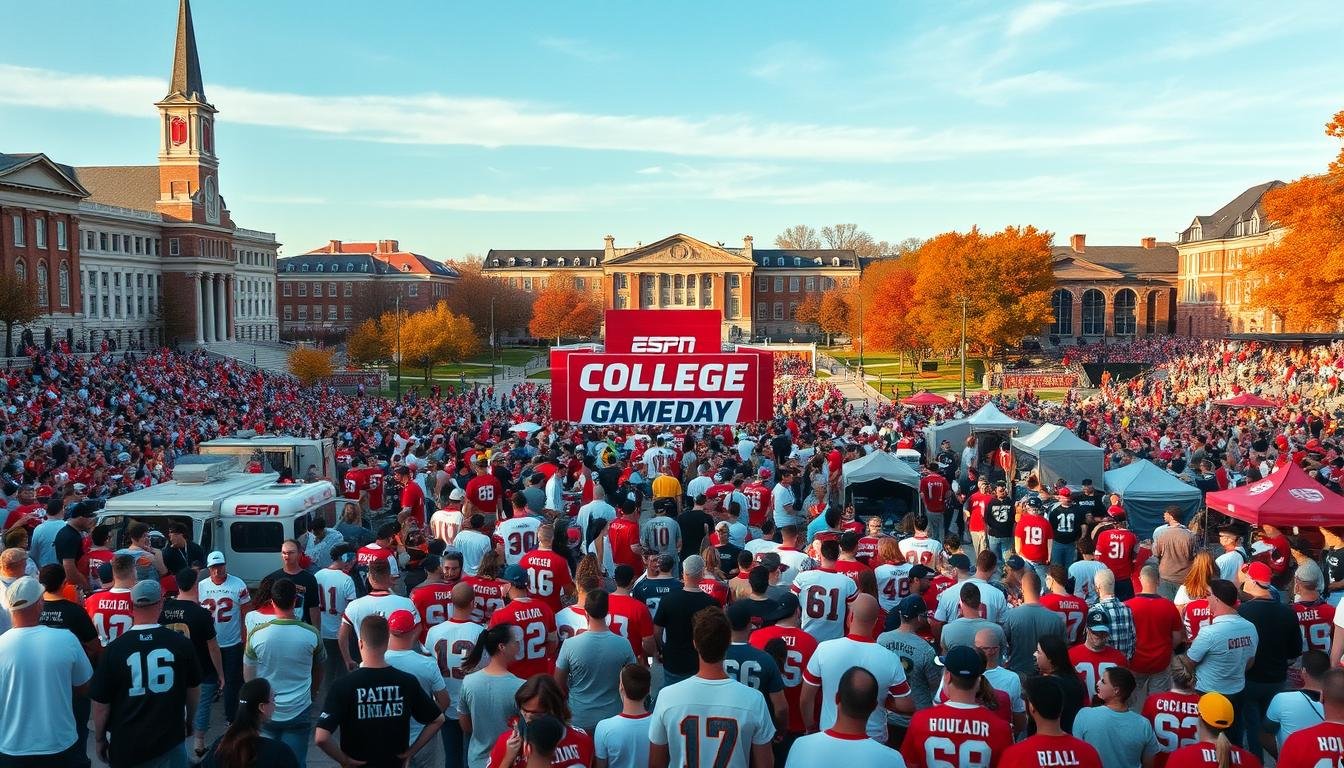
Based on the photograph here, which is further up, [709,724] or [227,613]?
[709,724]

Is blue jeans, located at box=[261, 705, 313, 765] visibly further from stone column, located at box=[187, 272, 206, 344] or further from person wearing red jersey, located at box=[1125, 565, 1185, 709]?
stone column, located at box=[187, 272, 206, 344]

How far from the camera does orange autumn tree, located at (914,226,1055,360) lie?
62125 mm

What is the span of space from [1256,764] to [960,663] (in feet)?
4.90

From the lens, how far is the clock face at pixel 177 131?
79.4m

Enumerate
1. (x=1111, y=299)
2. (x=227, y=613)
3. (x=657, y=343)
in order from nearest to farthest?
(x=227, y=613) → (x=657, y=343) → (x=1111, y=299)

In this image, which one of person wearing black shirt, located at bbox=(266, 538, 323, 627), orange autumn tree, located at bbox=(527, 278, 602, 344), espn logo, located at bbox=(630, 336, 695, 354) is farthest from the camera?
orange autumn tree, located at bbox=(527, 278, 602, 344)

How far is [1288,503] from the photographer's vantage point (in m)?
11.6

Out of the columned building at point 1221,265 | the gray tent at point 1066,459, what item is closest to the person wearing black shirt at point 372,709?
the gray tent at point 1066,459

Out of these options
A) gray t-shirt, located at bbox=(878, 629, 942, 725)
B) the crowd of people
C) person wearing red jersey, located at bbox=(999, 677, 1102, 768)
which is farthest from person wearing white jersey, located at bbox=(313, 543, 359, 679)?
person wearing red jersey, located at bbox=(999, 677, 1102, 768)

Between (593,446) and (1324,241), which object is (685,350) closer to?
(593,446)

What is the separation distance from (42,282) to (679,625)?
201ft

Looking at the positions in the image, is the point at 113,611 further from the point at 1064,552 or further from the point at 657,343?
the point at 1064,552

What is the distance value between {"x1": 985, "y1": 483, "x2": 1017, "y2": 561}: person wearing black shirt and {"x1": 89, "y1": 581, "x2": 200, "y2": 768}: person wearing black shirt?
9824 millimetres

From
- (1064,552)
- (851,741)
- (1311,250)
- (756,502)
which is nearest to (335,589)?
(851,741)
